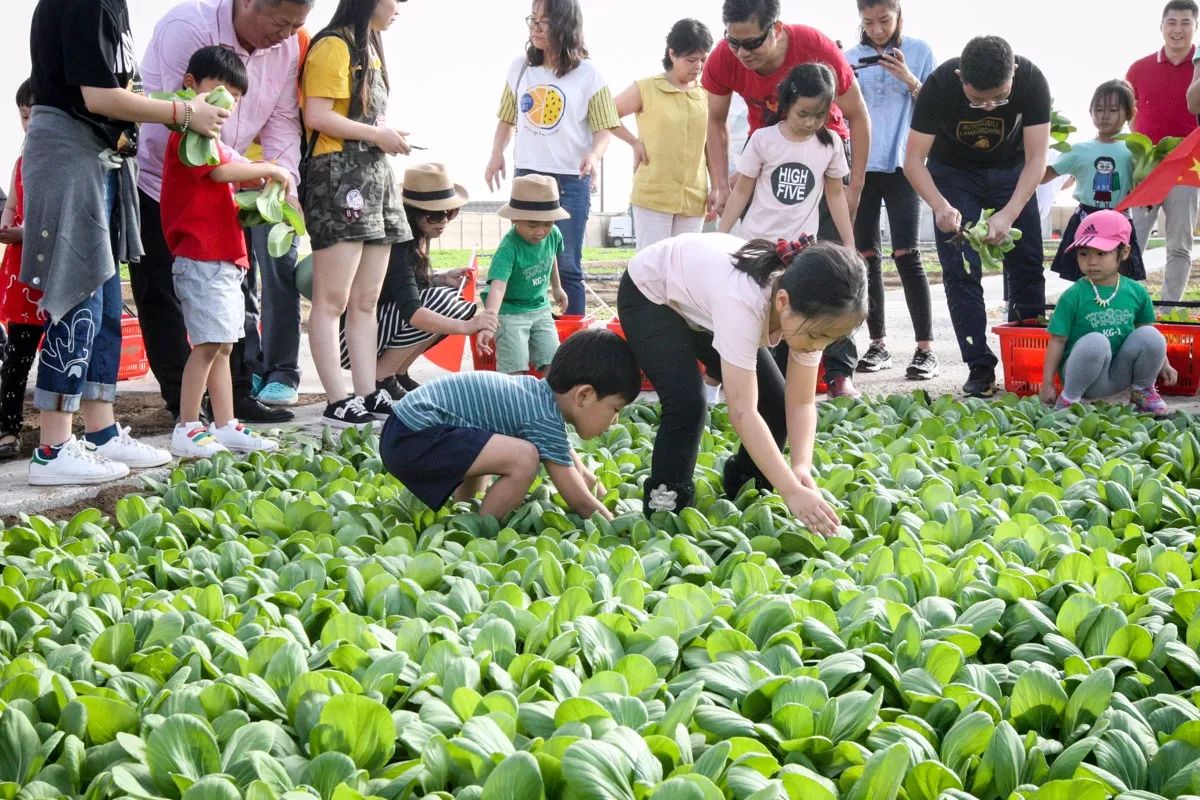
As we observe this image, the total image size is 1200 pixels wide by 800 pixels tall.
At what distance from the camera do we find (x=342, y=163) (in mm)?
4512

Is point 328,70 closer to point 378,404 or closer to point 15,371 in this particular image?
point 378,404

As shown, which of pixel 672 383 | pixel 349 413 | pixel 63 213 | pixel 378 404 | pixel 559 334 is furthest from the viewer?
pixel 559 334

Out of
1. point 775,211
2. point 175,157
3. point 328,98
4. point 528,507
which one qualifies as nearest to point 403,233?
point 328,98

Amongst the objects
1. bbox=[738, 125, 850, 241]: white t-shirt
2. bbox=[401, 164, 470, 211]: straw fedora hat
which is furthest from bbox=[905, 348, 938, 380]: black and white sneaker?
bbox=[401, 164, 470, 211]: straw fedora hat

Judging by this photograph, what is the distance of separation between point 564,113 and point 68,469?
274 centimetres

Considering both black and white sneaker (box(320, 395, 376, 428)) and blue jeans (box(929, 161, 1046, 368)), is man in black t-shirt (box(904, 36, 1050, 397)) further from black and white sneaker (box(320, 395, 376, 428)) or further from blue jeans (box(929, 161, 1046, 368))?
black and white sneaker (box(320, 395, 376, 428))

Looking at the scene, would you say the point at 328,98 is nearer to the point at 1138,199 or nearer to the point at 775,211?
the point at 775,211

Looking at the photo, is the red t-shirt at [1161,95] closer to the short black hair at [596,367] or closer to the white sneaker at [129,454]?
the short black hair at [596,367]

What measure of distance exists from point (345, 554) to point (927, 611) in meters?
1.26

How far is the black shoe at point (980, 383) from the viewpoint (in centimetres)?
546

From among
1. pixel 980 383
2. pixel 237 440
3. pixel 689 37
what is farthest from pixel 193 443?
pixel 980 383

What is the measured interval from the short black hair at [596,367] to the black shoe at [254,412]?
2022mm

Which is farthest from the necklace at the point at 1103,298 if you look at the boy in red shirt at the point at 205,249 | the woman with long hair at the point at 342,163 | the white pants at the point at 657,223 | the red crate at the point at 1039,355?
the boy in red shirt at the point at 205,249

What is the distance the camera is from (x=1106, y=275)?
5016 mm
